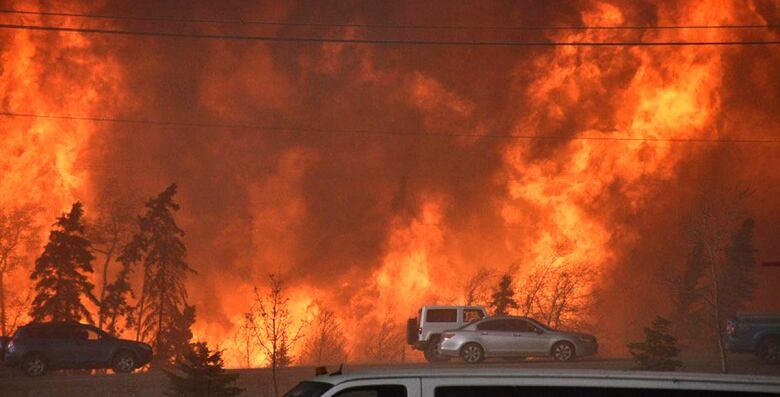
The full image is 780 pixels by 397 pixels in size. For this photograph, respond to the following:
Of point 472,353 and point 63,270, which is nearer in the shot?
point 472,353

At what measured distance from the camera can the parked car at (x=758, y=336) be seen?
3331 cm

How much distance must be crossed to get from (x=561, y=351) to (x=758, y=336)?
24.8 ft

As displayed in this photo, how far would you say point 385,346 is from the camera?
8094 centimetres

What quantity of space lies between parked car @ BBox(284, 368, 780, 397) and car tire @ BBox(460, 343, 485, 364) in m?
26.0

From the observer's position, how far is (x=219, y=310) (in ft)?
364

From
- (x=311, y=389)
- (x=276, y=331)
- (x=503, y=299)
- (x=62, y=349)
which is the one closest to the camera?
(x=311, y=389)

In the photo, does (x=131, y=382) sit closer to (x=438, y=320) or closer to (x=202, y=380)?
(x=202, y=380)

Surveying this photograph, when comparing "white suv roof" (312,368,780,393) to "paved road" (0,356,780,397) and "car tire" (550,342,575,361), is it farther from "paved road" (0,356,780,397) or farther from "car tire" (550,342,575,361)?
"car tire" (550,342,575,361)

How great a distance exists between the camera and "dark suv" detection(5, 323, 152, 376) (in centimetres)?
3197

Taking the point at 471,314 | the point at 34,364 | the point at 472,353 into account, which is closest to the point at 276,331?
the point at 471,314

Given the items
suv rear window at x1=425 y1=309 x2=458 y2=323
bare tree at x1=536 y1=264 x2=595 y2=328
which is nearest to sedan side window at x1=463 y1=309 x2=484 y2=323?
suv rear window at x1=425 y1=309 x2=458 y2=323

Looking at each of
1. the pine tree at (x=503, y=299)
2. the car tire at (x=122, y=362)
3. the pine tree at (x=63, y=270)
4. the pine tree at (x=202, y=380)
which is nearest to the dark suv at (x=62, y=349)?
the car tire at (x=122, y=362)

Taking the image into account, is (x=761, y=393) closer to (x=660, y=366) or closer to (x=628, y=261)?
(x=660, y=366)

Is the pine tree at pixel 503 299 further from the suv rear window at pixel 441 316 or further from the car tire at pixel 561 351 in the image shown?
the car tire at pixel 561 351
